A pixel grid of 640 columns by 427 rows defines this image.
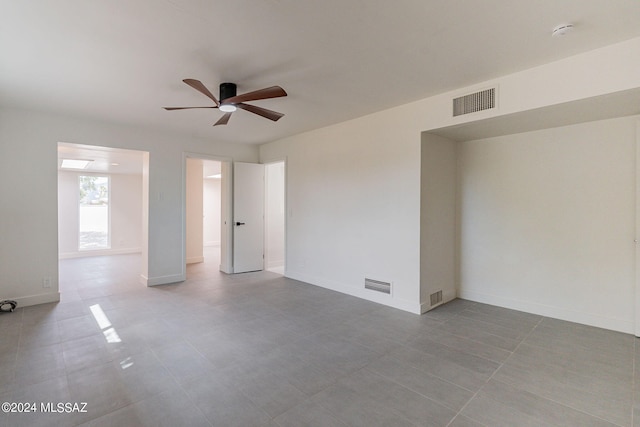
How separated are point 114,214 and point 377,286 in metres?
8.34

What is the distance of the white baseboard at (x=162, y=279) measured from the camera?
506 centimetres

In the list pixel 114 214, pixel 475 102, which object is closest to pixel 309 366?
pixel 475 102

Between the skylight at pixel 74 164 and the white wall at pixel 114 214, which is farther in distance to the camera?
the white wall at pixel 114 214

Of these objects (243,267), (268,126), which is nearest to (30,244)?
(243,267)

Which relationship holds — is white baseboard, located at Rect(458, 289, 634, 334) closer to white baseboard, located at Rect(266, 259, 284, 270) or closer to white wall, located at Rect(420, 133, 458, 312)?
white wall, located at Rect(420, 133, 458, 312)

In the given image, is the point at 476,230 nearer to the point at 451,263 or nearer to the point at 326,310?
the point at 451,263

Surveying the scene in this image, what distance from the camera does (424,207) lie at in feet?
12.4

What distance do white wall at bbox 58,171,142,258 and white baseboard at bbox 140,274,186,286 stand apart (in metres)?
4.54

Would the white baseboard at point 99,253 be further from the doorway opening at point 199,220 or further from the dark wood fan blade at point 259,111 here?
the dark wood fan blade at point 259,111

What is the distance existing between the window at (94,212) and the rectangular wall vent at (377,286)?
816 centimetres

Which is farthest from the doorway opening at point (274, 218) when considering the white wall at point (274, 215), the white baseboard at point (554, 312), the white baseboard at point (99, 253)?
the white baseboard at point (99, 253)

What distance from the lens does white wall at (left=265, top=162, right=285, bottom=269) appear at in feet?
21.6

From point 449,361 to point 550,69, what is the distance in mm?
2731

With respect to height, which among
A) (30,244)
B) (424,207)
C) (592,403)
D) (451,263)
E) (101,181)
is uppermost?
(101,181)
